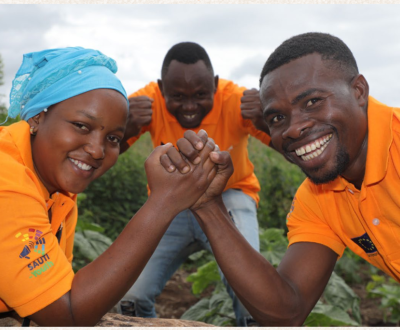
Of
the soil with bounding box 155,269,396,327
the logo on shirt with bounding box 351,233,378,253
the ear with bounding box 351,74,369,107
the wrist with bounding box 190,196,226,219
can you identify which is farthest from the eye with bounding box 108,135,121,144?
the soil with bounding box 155,269,396,327

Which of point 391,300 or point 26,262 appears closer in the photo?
point 26,262

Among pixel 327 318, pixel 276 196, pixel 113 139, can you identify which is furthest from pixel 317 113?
pixel 276 196

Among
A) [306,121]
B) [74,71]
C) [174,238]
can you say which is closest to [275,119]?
[306,121]

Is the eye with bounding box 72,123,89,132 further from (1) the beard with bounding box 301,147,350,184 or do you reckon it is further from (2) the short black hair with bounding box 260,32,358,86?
(1) the beard with bounding box 301,147,350,184

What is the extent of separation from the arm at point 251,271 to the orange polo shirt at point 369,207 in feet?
0.76

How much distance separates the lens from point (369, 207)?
2.29 metres

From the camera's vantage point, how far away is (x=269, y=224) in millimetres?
6238

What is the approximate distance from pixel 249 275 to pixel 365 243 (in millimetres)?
722

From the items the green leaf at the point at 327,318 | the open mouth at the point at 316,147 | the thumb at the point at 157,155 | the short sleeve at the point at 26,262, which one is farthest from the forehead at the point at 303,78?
the green leaf at the point at 327,318

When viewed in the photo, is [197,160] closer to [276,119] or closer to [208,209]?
[208,209]

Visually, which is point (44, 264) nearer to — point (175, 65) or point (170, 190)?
point (170, 190)

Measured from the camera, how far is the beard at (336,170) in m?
2.20

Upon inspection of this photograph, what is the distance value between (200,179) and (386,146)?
904 millimetres

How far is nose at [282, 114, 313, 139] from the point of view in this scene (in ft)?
7.07
